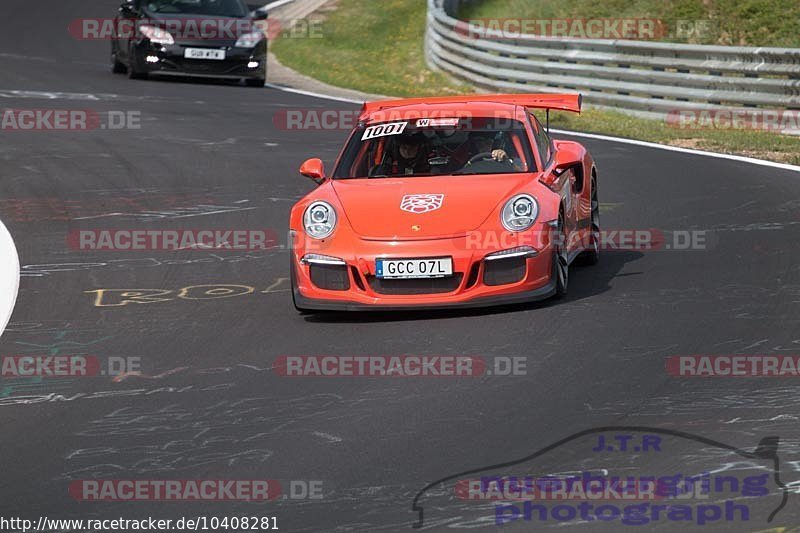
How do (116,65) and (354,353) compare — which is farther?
(116,65)

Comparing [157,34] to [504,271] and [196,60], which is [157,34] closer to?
[196,60]

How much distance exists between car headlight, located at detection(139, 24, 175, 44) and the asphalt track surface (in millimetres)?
8772

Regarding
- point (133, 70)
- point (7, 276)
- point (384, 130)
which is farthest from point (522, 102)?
point (133, 70)

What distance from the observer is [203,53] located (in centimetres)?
2347

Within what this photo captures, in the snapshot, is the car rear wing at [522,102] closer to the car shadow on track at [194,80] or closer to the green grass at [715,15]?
the car shadow on track at [194,80]

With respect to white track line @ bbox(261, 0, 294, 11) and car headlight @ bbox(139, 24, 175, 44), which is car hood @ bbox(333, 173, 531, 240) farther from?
white track line @ bbox(261, 0, 294, 11)

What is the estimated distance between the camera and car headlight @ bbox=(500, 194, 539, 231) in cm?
901

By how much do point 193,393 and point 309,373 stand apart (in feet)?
2.08

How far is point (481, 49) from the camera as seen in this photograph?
25.5m

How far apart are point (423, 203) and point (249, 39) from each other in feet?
48.9

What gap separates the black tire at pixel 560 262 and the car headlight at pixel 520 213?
0.21 metres

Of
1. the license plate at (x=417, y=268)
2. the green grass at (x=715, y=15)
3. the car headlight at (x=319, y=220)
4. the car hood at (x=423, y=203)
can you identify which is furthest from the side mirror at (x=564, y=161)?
the green grass at (x=715, y=15)

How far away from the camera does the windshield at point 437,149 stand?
9930 millimetres

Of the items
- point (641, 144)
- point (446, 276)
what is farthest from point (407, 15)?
point (446, 276)
